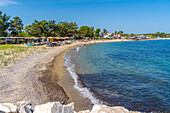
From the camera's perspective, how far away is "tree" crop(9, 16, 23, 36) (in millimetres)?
53278

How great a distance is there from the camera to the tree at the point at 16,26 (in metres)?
53.3

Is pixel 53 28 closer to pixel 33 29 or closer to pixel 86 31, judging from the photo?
pixel 33 29

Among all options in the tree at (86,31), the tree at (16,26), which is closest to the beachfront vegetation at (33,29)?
the tree at (16,26)

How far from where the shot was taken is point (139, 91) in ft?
31.4

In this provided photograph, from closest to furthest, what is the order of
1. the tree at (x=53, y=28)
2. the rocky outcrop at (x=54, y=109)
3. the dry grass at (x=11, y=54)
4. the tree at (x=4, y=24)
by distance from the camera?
the rocky outcrop at (x=54, y=109) < the dry grass at (x=11, y=54) < the tree at (x=4, y=24) < the tree at (x=53, y=28)

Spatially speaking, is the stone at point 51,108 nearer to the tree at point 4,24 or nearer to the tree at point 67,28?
the tree at point 4,24

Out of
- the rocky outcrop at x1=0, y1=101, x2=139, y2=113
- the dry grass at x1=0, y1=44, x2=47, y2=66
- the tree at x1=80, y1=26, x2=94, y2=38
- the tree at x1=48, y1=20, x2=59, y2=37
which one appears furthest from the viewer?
the tree at x1=80, y1=26, x2=94, y2=38

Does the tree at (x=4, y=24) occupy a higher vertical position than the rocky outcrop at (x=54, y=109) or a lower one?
higher

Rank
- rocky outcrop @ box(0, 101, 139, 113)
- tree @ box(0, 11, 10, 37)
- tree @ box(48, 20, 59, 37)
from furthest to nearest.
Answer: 1. tree @ box(48, 20, 59, 37)
2. tree @ box(0, 11, 10, 37)
3. rocky outcrop @ box(0, 101, 139, 113)

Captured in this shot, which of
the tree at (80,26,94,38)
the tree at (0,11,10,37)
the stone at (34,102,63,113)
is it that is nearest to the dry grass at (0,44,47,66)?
the stone at (34,102,63,113)

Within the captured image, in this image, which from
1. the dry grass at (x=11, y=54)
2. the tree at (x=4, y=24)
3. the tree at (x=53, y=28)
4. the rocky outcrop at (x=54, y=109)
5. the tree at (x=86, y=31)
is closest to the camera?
the rocky outcrop at (x=54, y=109)

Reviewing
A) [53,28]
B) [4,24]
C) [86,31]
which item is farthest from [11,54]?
[86,31]

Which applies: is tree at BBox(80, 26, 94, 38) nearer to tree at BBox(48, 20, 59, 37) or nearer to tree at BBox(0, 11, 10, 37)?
tree at BBox(48, 20, 59, 37)

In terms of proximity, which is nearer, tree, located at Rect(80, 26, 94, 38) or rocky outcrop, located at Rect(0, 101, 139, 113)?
rocky outcrop, located at Rect(0, 101, 139, 113)
